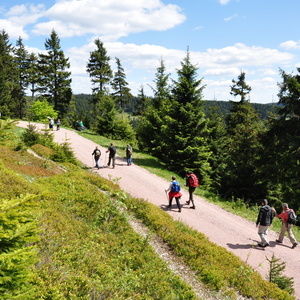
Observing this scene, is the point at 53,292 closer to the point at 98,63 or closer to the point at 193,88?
the point at 193,88

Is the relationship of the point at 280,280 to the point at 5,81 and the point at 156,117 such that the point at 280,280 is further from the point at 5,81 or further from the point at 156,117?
the point at 5,81

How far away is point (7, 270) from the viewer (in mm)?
3299

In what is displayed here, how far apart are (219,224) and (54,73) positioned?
45823 millimetres

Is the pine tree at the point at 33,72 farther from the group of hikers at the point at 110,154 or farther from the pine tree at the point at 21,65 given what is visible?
the group of hikers at the point at 110,154

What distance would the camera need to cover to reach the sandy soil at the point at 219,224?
12197 mm

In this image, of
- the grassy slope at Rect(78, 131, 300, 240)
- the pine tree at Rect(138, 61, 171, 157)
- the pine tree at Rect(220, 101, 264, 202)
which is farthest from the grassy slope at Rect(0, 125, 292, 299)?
the pine tree at Rect(138, 61, 171, 157)

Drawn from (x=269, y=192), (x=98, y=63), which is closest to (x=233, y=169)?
(x=269, y=192)

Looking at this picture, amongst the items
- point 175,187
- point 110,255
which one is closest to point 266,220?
point 175,187

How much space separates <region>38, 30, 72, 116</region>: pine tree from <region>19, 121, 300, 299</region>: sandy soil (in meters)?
34.3

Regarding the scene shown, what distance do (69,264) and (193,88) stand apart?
2065 centimetres

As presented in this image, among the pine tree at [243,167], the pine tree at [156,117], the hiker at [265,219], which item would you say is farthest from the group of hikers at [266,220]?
the pine tree at [156,117]

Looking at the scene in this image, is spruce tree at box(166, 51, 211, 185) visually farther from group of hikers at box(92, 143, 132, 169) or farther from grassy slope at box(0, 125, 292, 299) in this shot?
grassy slope at box(0, 125, 292, 299)

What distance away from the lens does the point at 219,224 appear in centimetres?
1546

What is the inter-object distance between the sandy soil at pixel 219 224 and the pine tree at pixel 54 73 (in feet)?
112
